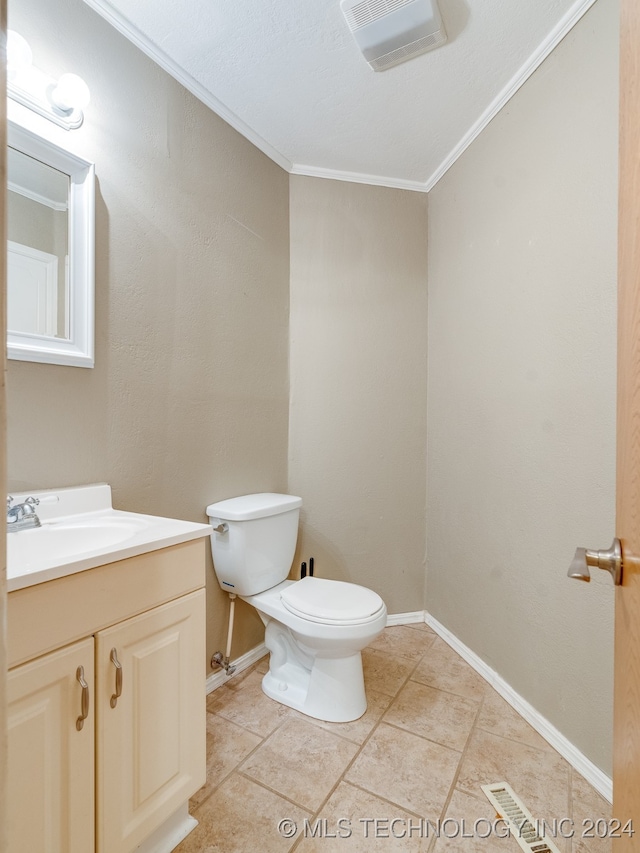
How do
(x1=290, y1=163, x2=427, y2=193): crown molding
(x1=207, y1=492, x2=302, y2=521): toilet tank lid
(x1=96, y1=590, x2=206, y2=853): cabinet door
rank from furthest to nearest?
(x1=290, y1=163, x2=427, y2=193): crown molding
(x1=207, y1=492, x2=302, y2=521): toilet tank lid
(x1=96, y1=590, x2=206, y2=853): cabinet door

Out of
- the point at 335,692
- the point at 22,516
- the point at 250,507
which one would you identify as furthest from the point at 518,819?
the point at 22,516

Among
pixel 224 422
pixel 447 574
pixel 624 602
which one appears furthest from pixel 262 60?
pixel 447 574

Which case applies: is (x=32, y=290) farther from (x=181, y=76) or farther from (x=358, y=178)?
(x=358, y=178)

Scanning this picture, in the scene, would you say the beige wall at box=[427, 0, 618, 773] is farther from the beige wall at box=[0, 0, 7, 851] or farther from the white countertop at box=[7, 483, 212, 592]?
the beige wall at box=[0, 0, 7, 851]

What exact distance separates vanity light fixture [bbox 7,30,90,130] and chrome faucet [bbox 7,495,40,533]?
42.9 inches

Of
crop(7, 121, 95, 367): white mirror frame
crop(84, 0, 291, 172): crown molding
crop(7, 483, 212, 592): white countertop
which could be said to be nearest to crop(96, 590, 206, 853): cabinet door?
crop(7, 483, 212, 592): white countertop

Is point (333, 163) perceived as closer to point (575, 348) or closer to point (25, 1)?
point (25, 1)

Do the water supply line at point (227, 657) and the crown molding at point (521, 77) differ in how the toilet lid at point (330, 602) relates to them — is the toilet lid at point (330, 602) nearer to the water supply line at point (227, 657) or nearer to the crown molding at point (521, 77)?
the water supply line at point (227, 657)

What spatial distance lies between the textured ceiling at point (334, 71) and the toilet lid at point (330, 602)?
6.72ft

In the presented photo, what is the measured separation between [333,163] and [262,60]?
686 mm

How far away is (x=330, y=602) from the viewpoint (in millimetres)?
1677

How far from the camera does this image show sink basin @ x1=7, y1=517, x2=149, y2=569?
1.05m

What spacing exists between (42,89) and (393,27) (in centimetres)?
113

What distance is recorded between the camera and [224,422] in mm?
1912
